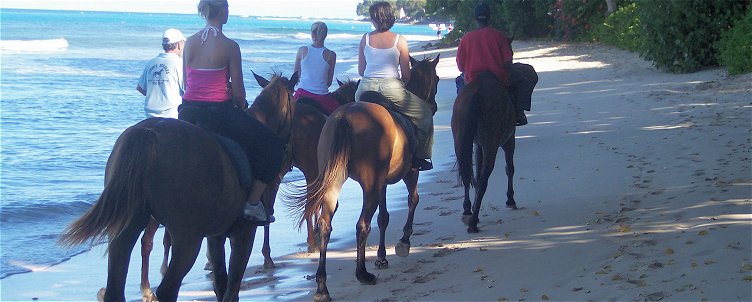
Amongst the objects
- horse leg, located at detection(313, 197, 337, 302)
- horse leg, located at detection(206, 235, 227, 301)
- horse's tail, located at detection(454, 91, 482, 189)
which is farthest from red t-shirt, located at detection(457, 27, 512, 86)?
horse leg, located at detection(206, 235, 227, 301)

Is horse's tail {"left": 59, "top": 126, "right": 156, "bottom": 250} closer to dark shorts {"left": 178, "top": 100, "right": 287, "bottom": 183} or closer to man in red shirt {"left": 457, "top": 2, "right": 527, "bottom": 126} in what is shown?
dark shorts {"left": 178, "top": 100, "right": 287, "bottom": 183}

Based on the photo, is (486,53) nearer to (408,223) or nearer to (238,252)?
(408,223)

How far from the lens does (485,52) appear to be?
8805 mm

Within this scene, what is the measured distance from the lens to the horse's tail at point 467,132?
843cm

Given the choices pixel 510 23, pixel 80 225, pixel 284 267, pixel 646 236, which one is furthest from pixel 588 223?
pixel 510 23

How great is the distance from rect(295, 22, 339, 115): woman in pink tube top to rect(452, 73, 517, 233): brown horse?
4.04 ft

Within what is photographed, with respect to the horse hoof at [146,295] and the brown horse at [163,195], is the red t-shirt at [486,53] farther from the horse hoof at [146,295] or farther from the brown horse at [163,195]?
the brown horse at [163,195]

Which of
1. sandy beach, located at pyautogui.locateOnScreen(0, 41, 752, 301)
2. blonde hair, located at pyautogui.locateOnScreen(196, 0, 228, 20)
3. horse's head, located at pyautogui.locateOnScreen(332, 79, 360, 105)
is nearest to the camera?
blonde hair, located at pyautogui.locateOnScreen(196, 0, 228, 20)

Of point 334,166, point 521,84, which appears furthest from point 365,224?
point 521,84

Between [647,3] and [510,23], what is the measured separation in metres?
26.5

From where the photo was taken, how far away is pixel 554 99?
19156 millimetres

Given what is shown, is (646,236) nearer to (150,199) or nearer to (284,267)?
(284,267)

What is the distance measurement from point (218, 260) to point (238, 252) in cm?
16

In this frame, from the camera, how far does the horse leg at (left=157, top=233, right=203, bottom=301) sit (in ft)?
16.1
